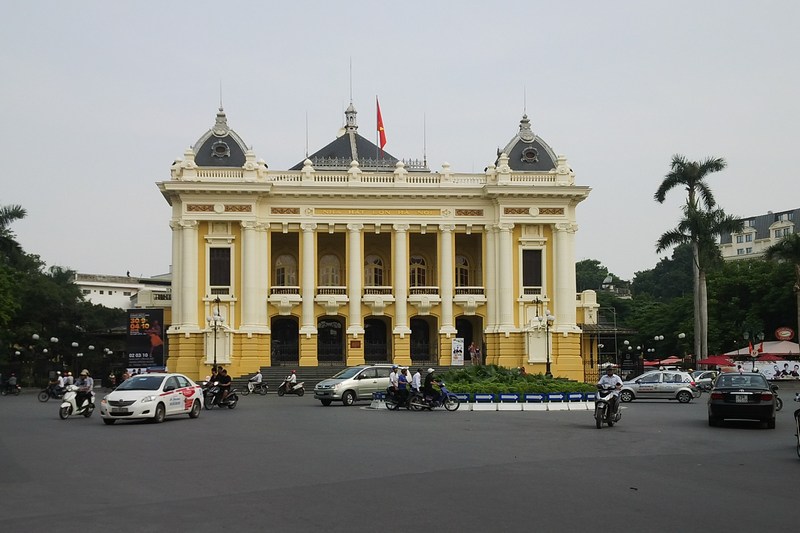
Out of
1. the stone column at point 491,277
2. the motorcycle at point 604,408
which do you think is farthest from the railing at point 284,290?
the motorcycle at point 604,408

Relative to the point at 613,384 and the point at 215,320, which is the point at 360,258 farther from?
the point at 613,384

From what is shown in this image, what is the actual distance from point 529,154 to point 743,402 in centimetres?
3573

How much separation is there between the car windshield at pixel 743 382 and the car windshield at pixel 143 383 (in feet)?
48.1

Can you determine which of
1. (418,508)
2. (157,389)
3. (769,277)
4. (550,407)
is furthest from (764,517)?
(769,277)

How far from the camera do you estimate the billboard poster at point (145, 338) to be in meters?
54.5

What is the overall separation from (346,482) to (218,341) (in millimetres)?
40992

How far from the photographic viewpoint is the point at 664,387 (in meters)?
39.8

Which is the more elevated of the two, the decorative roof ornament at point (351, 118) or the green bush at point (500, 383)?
the decorative roof ornament at point (351, 118)

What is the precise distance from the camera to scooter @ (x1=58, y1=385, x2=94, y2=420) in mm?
29016

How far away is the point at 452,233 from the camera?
56.8 m

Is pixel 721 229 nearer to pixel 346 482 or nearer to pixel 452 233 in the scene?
pixel 452 233

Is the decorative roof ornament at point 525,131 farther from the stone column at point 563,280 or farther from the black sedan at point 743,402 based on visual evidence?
the black sedan at point 743,402

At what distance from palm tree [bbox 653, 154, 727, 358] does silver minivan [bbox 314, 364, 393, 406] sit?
24.1 meters

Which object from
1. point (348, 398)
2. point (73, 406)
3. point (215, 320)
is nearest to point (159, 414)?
point (73, 406)
